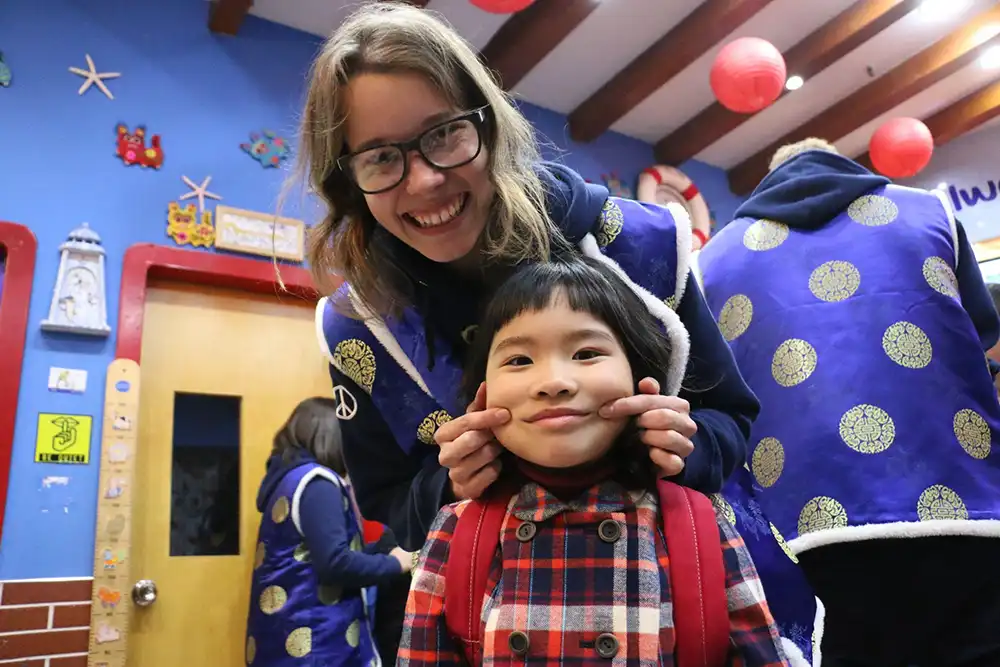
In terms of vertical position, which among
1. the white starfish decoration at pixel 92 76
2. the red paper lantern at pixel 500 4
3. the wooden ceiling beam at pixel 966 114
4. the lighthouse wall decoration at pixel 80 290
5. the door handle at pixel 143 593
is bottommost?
the door handle at pixel 143 593

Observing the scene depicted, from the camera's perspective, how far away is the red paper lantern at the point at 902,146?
405cm

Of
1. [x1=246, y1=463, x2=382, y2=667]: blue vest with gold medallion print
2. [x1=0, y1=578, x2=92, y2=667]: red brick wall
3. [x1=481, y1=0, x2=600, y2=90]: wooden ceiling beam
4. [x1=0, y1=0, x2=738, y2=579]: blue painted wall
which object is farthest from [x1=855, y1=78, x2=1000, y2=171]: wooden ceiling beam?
[x1=0, y1=578, x2=92, y2=667]: red brick wall

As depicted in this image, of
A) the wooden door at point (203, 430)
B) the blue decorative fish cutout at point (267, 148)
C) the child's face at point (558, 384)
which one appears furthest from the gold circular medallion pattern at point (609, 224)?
the blue decorative fish cutout at point (267, 148)

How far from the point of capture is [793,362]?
4.85ft

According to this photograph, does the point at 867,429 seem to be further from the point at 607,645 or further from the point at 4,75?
the point at 4,75

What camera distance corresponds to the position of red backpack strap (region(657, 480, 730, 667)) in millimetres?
800

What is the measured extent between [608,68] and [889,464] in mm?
3318

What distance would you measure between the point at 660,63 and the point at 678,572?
3628 mm

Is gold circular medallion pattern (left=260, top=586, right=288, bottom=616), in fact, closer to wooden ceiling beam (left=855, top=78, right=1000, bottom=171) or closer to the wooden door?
the wooden door

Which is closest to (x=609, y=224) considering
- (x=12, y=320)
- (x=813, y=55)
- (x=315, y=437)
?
(x=315, y=437)

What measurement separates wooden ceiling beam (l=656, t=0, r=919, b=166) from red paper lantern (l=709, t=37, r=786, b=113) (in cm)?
93

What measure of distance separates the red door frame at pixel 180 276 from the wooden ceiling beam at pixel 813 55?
260 cm

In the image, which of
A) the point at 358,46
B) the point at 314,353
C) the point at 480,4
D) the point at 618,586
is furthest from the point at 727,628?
the point at 314,353

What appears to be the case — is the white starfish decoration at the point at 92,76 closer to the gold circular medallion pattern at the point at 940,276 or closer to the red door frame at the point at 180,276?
the red door frame at the point at 180,276
